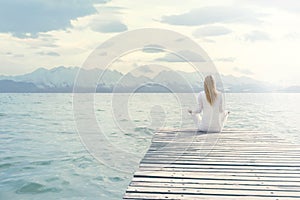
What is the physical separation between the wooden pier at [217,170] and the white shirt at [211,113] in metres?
0.65

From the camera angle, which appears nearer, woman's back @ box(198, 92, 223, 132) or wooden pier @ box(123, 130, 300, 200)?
wooden pier @ box(123, 130, 300, 200)

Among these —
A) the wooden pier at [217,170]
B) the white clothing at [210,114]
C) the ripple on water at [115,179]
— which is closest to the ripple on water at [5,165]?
the ripple on water at [115,179]

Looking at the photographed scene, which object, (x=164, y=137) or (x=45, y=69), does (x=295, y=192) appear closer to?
(x=164, y=137)

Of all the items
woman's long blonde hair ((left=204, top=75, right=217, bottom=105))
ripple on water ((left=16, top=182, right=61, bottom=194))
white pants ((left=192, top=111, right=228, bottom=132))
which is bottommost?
ripple on water ((left=16, top=182, right=61, bottom=194))

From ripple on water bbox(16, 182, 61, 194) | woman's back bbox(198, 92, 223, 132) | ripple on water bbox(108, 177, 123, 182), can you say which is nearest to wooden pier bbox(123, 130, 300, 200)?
woman's back bbox(198, 92, 223, 132)

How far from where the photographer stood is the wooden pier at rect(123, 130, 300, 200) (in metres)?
4.14

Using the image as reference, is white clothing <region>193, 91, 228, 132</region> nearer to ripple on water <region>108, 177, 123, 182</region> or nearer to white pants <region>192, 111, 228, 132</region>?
white pants <region>192, 111, 228, 132</region>

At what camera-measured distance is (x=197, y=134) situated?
8.30 m

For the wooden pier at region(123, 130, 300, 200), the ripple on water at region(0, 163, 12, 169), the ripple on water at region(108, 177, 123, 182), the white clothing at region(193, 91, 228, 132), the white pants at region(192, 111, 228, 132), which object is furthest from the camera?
the ripple on water at region(0, 163, 12, 169)

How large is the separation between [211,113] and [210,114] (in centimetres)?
3

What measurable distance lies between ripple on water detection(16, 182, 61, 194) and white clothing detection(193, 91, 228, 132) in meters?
3.47

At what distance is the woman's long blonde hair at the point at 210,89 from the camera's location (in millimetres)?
8174

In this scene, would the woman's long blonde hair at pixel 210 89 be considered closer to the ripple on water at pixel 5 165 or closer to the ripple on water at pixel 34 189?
the ripple on water at pixel 34 189

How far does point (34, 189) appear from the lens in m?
8.75
